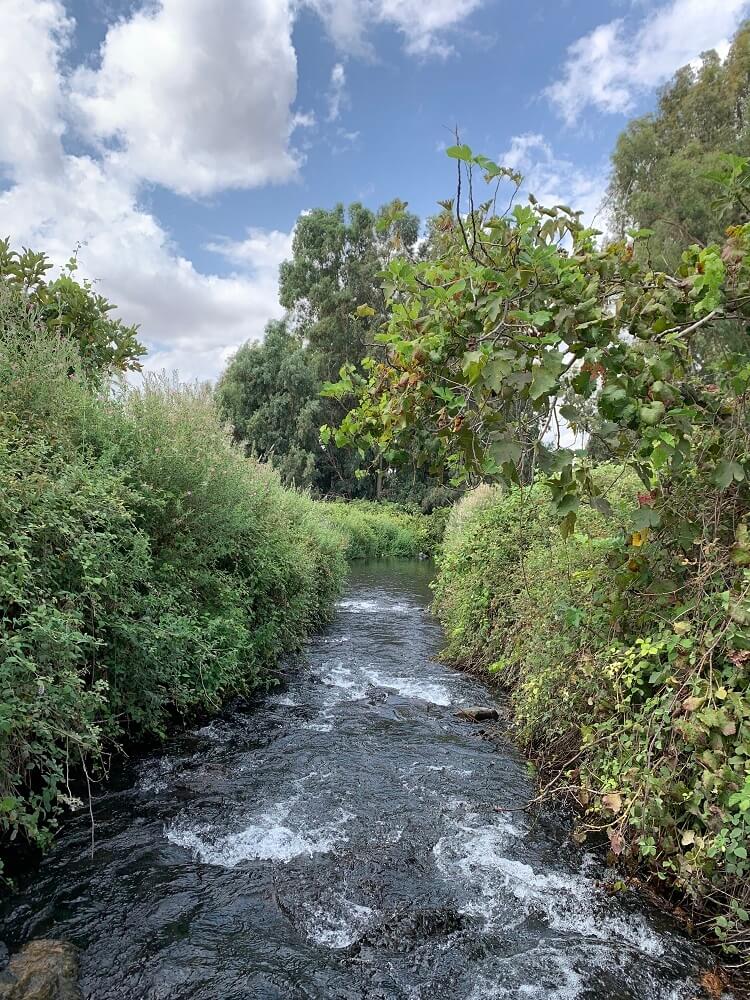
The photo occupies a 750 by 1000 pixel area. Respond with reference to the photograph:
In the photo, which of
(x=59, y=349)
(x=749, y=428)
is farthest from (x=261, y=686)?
(x=749, y=428)

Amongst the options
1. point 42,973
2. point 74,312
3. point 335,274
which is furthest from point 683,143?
point 42,973

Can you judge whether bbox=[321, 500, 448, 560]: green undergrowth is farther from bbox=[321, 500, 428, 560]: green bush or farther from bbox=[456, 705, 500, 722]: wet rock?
bbox=[456, 705, 500, 722]: wet rock

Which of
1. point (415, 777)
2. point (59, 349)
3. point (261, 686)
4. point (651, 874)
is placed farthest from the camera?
point (261, 686)

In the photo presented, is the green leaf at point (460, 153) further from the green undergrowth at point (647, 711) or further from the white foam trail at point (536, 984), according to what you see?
the white foam trail at point (536, 984)

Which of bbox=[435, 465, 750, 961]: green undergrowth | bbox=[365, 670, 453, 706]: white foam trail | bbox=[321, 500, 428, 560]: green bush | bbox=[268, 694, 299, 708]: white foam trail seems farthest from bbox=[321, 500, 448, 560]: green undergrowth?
bbox=[435, 465, 750, 961]: green undergrowth

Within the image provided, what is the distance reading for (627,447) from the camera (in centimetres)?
368

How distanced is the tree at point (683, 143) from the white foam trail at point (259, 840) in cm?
2458

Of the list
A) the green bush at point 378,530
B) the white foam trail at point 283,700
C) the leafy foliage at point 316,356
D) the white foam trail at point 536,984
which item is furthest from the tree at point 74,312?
the leafy foliage at point 316,356

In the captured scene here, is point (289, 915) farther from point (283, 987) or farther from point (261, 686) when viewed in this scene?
point (261, 686)

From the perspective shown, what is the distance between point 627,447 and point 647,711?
208 centimetres

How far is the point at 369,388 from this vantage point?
4699mm

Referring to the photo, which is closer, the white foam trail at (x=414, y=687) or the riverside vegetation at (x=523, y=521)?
the riverside vegetation at (x=523, y=521)

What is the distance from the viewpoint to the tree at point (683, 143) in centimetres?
2364

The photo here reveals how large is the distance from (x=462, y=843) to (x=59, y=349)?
649cm
